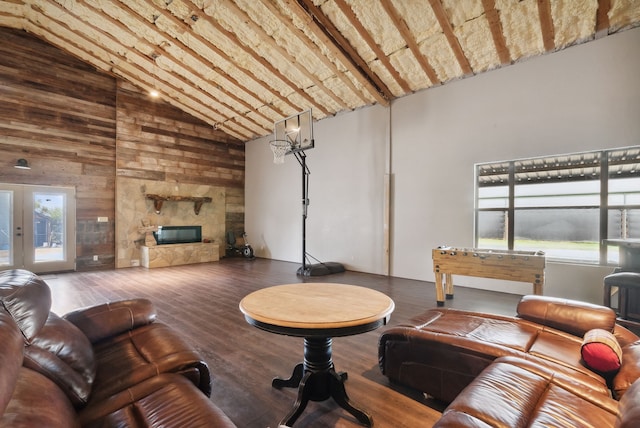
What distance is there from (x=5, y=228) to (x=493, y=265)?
9.23 m

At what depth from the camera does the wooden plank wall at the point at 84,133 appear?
6.35 m

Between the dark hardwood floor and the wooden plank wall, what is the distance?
200 cm

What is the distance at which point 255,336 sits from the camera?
3.16 meters

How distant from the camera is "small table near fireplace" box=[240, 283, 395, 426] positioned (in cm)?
162

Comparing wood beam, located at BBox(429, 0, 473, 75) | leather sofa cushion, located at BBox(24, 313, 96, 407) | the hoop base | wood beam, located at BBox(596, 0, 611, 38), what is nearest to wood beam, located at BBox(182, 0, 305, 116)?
wood beam, located at BBox(429, 0, 473, 75)

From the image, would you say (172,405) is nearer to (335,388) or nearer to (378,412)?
(335,388)

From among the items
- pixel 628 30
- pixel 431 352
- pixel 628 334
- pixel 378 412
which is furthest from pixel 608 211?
pixel 378 412

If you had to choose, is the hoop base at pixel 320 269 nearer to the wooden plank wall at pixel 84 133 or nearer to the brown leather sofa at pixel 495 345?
the brown leather sofa at pixel 495 345

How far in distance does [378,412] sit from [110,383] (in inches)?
60.6

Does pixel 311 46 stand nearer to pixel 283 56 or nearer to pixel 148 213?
pixel 283 56

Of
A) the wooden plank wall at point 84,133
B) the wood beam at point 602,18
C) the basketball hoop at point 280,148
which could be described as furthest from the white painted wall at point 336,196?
the wood beam at point 602,18

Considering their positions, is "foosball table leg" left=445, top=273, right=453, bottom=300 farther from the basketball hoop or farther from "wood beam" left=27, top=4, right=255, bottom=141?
"wood beam" left=27, top=4, right=255, bottom=141

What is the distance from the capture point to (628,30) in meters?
3.94

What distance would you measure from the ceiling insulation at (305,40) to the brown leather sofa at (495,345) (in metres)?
3.88
